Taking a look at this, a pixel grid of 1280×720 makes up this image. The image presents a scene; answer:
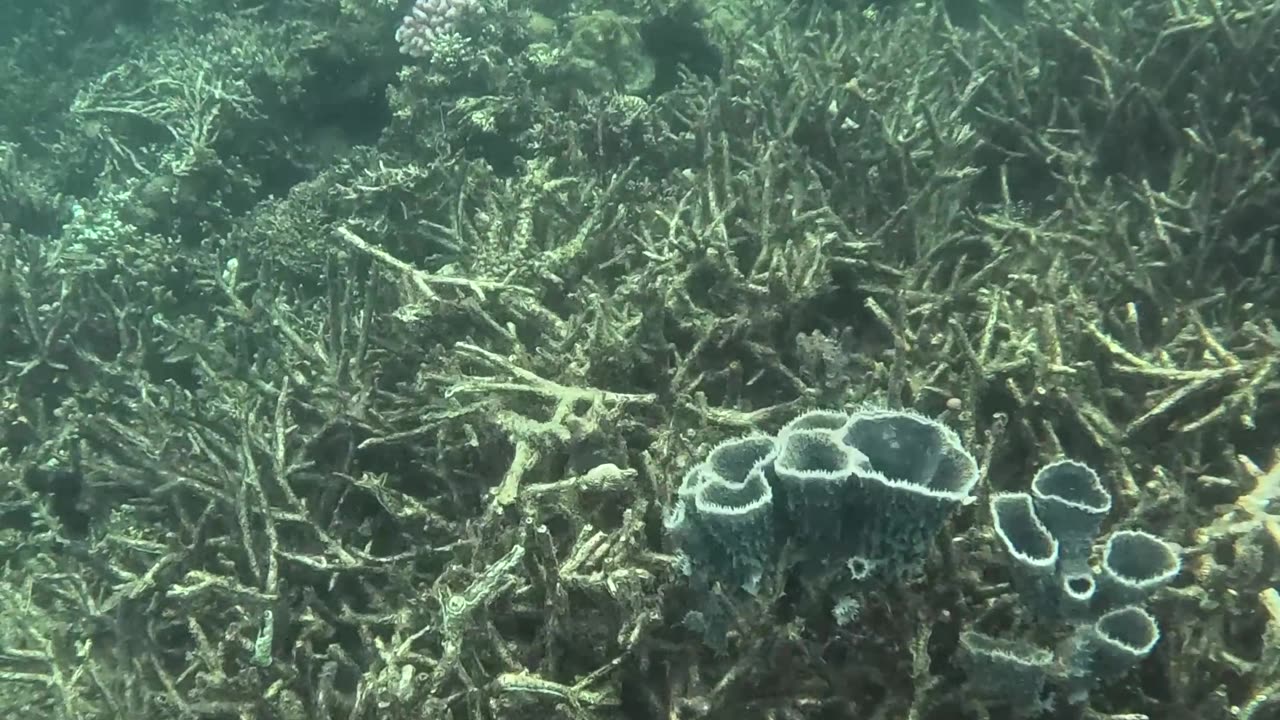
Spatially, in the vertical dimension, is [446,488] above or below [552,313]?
below

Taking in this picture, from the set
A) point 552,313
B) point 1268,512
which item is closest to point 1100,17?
point 1268,512

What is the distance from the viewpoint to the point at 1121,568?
203 centimetres

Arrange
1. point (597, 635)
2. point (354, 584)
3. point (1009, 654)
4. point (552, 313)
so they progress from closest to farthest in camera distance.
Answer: point (1009, 654) < point (597, 635) < point (354, 584) < point (552, 313)

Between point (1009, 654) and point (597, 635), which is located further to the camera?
point (597, 635)

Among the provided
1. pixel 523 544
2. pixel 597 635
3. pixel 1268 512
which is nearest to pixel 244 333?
pixel 523 544

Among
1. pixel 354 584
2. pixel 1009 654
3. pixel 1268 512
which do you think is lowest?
pixel 354 584

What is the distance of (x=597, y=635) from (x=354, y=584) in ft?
3.61

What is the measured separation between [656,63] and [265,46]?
10.9 ft

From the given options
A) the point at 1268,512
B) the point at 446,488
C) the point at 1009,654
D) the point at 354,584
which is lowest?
the point at 354,584

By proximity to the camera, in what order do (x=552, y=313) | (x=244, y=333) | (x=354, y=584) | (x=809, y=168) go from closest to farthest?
(x=354, y=584)
(x=552, y=313)
(x=809, y=168)
(x=244, y=333)

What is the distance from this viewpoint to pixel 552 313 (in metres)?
3.37

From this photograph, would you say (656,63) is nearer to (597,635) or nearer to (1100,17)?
(1100,17)

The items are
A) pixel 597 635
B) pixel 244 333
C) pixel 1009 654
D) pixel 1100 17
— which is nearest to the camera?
pixel 1009 654

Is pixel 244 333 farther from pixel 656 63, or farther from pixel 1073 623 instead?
pixel 1073 623
